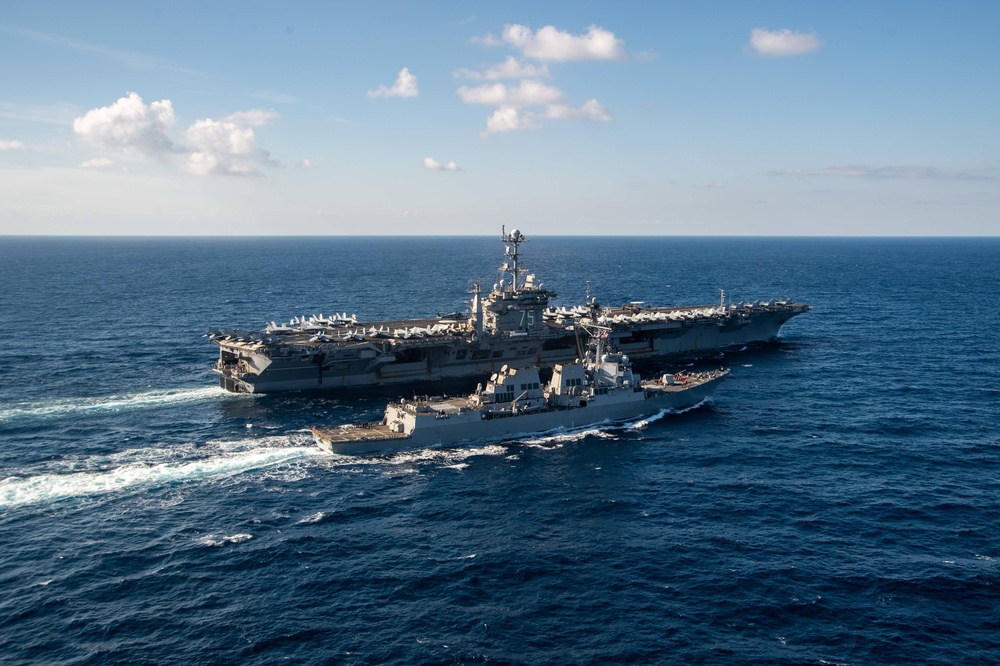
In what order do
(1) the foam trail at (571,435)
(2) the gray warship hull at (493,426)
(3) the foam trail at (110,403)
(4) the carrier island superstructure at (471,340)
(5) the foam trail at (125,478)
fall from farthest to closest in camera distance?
1. (4) the carrier island superstructure at (471,340)
2. (3) the foam trail at (110,403)
3. (1) the foam trail at (571,435)
4. (2) the gray warship hull at (493,426)
5. (5) the foam trail at (125,478)

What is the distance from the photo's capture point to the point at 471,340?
64.1m

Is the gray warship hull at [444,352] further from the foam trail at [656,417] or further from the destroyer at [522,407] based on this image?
the foam trail at [656,417]

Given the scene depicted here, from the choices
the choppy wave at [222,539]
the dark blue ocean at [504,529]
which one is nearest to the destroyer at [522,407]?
the dark blue ocean at [504,529]

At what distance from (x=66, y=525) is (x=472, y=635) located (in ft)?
66.9

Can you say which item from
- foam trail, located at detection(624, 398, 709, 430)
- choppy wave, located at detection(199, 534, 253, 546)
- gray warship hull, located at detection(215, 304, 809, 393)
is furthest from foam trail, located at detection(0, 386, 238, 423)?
foam trail, located at detection(624, 398, 709, 430)

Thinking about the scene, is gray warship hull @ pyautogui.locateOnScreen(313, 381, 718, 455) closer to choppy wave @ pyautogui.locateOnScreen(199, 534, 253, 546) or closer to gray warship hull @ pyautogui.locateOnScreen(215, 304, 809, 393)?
choppy wave @ pyautogui.locateOnScreen(199, 534, 253, 546)

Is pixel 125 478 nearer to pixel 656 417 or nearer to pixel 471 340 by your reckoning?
pixel 471 340

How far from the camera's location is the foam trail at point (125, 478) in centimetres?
3681

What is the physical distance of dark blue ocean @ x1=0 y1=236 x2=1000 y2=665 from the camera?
1025 inches

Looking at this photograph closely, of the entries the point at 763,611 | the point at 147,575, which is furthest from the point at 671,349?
the point at 147,575

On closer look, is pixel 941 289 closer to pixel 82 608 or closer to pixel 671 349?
pixel 671 349

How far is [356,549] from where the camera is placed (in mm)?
32438

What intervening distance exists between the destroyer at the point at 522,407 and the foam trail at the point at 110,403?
1389cm

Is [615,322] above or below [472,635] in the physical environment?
above
